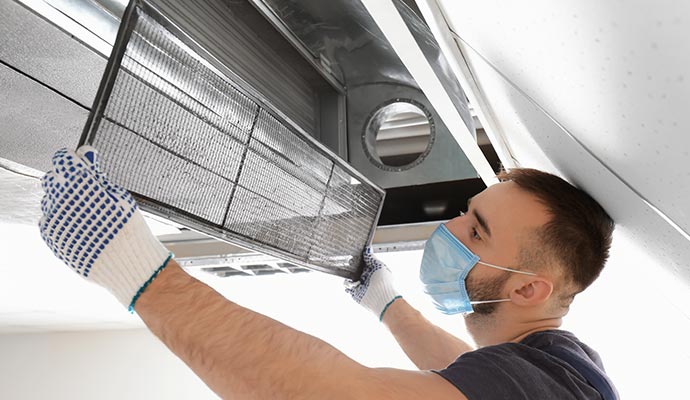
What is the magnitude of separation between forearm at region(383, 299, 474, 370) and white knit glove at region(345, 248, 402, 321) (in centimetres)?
3

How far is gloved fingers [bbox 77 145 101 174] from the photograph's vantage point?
1.00 m

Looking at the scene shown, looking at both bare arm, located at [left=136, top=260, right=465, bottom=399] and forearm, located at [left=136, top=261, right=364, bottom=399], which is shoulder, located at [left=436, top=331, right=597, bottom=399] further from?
forearm, located at [left=136, top=261, right=364, bottom=399]

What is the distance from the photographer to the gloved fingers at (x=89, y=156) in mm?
998

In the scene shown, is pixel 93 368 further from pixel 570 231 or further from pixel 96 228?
pixel 570 231

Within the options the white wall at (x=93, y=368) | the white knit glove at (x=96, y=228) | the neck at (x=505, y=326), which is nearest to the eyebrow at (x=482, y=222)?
the neck at (x=505, y=326)

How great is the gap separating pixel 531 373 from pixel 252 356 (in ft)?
1.74

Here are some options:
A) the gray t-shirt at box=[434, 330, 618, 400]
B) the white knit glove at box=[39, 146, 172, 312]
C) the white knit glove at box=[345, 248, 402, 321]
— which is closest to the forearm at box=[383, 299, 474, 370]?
the white knit glove at box=[345, 248, 402, 321]

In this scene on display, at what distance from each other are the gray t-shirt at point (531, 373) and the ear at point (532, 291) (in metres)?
0.15

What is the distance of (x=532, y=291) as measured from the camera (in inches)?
57.4

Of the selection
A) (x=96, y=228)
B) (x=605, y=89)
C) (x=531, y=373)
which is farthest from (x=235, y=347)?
(x=605, y=89)

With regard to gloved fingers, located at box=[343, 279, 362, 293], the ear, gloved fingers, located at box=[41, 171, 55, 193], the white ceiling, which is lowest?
gloved fingers, located at box=[343, 279, 362, 293]

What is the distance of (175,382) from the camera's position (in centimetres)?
479

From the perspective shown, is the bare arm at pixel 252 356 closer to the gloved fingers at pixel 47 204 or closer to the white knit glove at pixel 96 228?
the white knit glove at pixel 96 228

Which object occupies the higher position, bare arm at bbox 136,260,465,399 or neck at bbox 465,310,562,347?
neck at bbox 465,310,562,347
